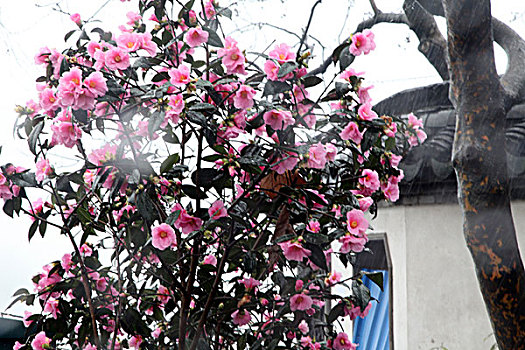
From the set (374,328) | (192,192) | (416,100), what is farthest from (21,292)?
(374,328)

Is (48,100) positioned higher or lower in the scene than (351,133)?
higher

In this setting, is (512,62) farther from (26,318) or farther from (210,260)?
(26,318)

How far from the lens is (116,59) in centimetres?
142

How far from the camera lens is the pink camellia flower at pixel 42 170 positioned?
151 centimetres

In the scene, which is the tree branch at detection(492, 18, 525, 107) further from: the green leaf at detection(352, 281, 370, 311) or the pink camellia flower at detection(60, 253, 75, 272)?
the pink camellia flower at detection(60, 253, 75, 272)

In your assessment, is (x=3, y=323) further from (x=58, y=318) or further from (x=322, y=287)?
(x=322, y=287)

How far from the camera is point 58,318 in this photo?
1.77m

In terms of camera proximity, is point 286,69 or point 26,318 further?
point 26,318

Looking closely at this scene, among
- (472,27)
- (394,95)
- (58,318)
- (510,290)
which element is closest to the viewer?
(58,318)

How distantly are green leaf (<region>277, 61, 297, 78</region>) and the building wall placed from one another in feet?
6.72

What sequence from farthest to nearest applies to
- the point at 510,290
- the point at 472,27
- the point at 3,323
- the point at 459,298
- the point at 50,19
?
the point at 459,298
the point at 3,323
the point at 50,19
the point at 472,27
the point at 510,290

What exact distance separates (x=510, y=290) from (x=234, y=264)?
3.33 feet

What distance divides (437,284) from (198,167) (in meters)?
2.07

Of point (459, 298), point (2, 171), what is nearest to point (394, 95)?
point (459, 298)
